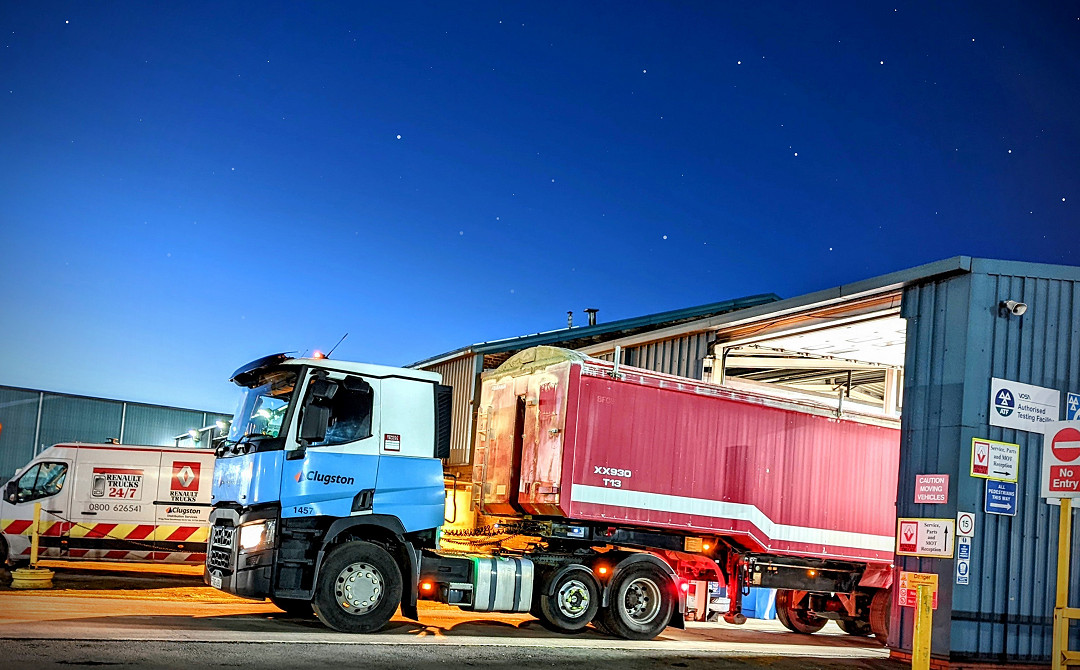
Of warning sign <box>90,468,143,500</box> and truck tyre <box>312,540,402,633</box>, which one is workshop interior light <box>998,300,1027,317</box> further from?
warning sign <box>90,468,143,500</box>

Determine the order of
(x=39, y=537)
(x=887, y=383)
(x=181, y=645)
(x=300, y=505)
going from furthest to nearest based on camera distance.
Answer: (x=887, y=383)
(x=39, y=537)
(x=300, y=505)
(x=181, y=645)

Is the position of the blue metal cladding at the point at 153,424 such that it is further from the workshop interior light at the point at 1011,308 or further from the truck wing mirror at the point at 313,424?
the workshop interior light at the point at 1011,308

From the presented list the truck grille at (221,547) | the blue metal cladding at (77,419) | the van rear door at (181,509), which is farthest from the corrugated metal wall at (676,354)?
the blue metal cladding at (77,419)

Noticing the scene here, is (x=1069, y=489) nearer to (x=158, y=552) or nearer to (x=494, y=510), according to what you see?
(x=494, y=510)

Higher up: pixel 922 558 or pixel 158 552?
pixel 922 558

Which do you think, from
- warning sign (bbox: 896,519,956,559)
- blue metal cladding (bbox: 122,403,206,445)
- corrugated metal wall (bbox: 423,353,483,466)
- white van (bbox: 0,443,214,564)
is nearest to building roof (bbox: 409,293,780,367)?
corrugated metal wall (bbox: 423,353,483,466)

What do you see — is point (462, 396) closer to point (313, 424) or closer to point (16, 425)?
point (313, 424)

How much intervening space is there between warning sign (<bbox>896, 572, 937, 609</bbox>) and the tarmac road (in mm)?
1065

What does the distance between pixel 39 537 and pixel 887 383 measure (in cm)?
1606

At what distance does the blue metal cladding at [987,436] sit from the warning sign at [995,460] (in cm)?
10

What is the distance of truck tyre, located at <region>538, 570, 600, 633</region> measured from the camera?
13.6 meters

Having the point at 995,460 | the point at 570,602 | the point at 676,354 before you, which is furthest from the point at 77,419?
the point at 995,460

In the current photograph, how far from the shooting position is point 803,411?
15.3 m

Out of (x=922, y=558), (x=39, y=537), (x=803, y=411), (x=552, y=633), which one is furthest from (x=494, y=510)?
(x=39, y=537)
